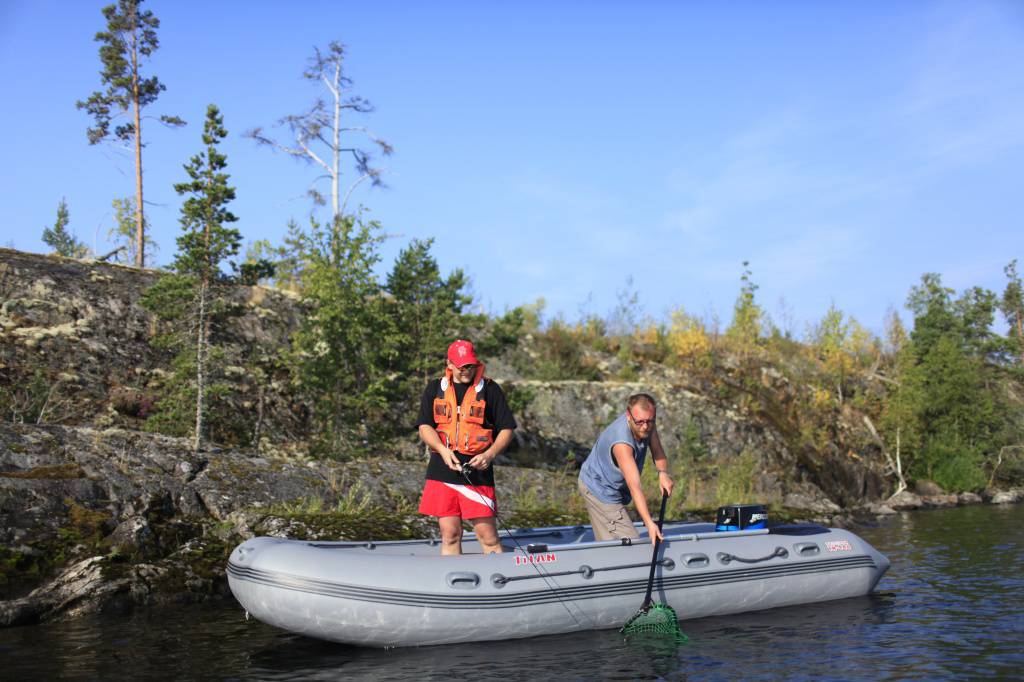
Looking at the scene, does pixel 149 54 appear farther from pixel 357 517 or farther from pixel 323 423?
pixel 357 517

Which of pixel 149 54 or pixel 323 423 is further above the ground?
pixel 149 54

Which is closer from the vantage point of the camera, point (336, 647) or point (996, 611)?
point (336, 647)

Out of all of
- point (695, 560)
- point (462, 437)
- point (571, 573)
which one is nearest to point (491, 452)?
point (462, 437)

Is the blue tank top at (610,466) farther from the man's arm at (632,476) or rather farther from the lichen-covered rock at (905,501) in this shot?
the lichen-covered rock at (905,501)

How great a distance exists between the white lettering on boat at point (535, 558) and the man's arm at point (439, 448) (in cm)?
108

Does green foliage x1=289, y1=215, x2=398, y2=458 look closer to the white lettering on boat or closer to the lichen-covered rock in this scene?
the white lettering on boat

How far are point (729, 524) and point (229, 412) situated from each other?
10470mm

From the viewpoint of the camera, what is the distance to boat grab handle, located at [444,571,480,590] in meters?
6.95

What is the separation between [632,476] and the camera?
720 centimetres

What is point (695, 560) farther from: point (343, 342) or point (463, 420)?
point (343, 342)

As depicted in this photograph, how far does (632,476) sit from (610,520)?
0.95 m

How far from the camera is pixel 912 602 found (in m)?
8.49

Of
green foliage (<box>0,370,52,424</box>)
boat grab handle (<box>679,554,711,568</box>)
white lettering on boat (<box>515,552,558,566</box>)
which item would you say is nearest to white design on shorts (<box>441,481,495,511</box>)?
white lettering on boat (<box>515,552,558,566</box>)

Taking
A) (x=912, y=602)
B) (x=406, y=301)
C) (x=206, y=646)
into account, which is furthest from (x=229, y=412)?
(x=912, y=602)
